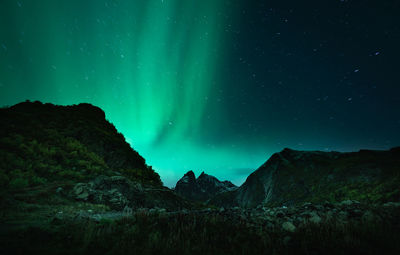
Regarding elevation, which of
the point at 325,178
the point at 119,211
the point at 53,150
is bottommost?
the point at 119,211

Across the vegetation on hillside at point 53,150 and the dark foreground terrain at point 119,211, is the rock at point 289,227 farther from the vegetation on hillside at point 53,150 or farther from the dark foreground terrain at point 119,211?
the vegetation on hillside at point 53,150

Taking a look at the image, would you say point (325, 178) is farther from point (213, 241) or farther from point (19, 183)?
point (19, 183)

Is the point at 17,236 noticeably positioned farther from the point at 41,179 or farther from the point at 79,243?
the point at 41,179

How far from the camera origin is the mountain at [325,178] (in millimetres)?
32938

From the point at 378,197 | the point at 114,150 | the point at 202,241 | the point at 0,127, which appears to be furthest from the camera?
the point at 378,197

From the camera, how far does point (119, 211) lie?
9359 mm

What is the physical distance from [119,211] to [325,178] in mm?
57602

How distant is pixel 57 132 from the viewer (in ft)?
63.8

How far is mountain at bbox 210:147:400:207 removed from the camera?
32.9 metres

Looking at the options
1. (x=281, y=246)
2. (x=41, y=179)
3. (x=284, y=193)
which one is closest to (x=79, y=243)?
(x=281, y=246)

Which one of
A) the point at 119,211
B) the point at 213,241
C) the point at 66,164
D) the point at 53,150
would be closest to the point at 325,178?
the point at 119,211

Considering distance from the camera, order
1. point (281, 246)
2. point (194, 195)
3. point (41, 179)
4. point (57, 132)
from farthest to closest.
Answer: point (194, 195) → point (57, 132) → point (41, 179) → point (281, 246)

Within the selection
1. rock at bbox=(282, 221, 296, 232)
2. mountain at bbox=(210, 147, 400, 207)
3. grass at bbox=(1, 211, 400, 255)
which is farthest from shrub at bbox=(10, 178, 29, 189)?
mountain at bbox=(210, 147, 400, 207)

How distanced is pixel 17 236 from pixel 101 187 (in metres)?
9.05
